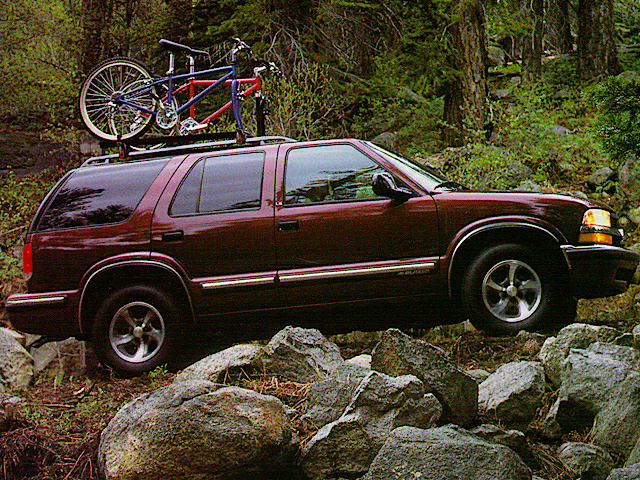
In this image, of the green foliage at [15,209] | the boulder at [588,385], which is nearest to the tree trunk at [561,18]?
the green foliage at [15,209]

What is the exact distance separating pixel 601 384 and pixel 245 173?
136 inches

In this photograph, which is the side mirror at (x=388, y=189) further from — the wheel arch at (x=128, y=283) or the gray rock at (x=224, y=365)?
the wheel arch at (x=128, y=283)

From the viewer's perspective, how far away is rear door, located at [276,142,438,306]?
5453 mm

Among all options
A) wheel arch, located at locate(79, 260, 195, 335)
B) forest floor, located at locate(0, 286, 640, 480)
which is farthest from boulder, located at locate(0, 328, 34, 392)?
wheel arch, located at locate(79, 260, 195, 335)

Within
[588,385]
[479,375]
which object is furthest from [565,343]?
[479,375]

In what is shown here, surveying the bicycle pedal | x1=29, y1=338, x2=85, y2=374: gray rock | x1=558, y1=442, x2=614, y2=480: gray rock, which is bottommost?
x1=29, y1=338, x2=85, y2=374: gray rock

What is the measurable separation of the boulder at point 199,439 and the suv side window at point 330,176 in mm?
2650

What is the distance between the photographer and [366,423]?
3238mm

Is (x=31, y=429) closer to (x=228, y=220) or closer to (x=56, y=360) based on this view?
(x=228, y=220)

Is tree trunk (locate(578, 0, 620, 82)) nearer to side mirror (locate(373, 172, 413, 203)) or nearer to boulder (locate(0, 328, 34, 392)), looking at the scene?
side mirror (locate(373, 172, 413, 203))

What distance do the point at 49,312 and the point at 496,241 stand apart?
4.11m

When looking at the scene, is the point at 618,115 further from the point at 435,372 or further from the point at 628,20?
the point at 628,20

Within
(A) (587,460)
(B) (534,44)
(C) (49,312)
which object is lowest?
(A) (587,460)

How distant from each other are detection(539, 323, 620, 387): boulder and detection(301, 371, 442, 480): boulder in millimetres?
1397
